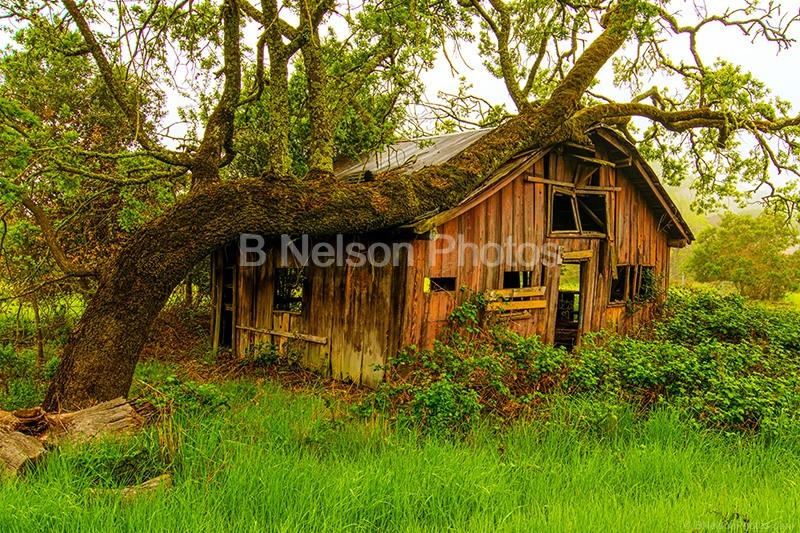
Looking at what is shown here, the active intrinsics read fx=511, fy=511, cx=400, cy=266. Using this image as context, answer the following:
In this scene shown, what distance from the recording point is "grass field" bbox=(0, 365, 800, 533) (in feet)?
11.7

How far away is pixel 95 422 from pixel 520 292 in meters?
7.25

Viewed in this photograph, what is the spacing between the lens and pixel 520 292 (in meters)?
9.81

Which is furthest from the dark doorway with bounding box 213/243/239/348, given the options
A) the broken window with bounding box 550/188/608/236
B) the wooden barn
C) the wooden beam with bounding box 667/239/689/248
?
the wooden beam with bounding box 667/239/689/248

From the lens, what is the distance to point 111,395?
571 cm

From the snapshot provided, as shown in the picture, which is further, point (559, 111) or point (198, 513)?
point (559, 111)

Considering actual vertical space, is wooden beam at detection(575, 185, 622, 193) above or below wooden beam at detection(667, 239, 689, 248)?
above

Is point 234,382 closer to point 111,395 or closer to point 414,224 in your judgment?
point 111,395

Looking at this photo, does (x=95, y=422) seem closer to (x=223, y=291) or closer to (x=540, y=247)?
(x=223, y=291)

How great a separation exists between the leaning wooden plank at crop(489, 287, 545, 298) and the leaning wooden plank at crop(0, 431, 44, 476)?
6.84 m

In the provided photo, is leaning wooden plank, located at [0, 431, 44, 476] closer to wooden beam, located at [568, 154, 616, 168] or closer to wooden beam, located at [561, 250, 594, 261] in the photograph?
wooden beam, located at [561, 250, 594, 261]

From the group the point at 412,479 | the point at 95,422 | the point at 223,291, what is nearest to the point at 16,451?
the point at 95,422

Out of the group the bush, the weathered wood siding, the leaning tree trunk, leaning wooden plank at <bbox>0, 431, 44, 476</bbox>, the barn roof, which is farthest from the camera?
the weathered wood siding

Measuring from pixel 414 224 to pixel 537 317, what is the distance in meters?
3.93

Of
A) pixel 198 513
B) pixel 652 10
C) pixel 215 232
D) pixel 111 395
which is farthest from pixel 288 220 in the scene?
pixel 652 10
